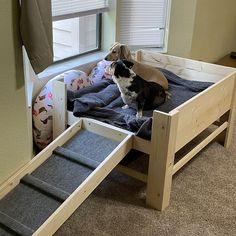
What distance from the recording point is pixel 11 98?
182 cm

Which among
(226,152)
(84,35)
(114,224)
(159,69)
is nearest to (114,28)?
(84,35)

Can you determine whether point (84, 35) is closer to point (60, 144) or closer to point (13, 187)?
point (60, 144)

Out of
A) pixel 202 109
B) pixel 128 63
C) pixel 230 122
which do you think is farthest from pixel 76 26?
pixel 230 122

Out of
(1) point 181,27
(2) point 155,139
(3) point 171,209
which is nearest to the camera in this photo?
(2) point 155,139

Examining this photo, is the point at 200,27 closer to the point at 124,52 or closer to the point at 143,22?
the point at 143,22

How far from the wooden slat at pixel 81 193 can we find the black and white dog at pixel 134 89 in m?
0.39

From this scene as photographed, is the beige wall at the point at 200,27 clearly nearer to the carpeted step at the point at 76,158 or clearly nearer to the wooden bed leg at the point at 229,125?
the wooden bed leg at the point at 229,125

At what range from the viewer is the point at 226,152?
2.84 meters

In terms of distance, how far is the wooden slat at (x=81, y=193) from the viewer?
1688mm

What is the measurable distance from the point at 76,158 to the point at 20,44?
675mm

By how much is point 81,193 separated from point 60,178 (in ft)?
0.62

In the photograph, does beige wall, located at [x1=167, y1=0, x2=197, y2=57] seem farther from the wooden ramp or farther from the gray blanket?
the wooden ramp

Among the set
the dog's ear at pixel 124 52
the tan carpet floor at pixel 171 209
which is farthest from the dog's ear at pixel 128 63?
the tan carpet floor at pixel 171 209

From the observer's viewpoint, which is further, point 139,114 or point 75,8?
point 75,8
